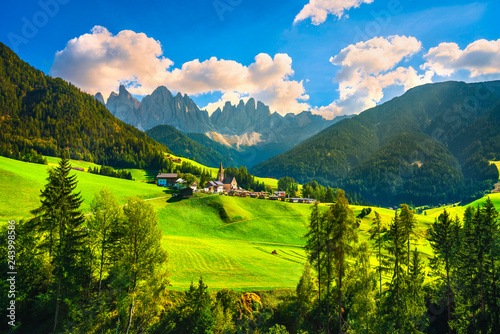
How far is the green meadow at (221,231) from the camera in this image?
1732 inches

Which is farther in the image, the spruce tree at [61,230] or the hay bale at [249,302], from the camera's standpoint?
the hay bale at [249,302]

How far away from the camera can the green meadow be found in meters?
44.0

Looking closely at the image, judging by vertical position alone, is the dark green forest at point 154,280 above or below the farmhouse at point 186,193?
below

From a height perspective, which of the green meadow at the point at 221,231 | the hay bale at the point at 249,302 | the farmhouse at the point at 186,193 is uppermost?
the farmhouse at the point at 186,193

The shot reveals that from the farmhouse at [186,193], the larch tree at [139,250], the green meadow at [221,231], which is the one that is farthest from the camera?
the farmhouse at [186,193]

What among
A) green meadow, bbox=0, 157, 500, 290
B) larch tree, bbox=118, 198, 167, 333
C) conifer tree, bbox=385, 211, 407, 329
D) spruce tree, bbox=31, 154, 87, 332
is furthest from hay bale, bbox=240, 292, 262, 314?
spruce tree, bbox=31, 154, 87, 332

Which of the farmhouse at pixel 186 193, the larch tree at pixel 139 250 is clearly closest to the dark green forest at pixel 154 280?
the larch tree at pixel 139 250

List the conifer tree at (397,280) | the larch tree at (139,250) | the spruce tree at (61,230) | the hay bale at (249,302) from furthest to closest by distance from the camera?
the hay bale at (249,302) → the conifer tree at (397,280) → the spruce tree at (61,230) → the larch tree at (139,250)

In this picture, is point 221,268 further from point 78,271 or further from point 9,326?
point 9,326

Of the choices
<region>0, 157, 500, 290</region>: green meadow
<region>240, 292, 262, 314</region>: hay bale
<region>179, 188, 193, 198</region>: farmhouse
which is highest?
<region>179, 188, 193, 198</region>: farmhouse

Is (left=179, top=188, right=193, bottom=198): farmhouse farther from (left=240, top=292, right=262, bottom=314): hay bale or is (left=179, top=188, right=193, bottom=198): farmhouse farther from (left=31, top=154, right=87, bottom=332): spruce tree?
(left=31, top=154, right=87, bottom=332): spruce tree

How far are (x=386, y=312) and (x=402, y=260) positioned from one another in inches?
292

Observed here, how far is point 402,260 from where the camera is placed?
31.3 m

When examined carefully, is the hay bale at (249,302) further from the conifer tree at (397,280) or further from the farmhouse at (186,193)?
the farmhouse at (186,193)
